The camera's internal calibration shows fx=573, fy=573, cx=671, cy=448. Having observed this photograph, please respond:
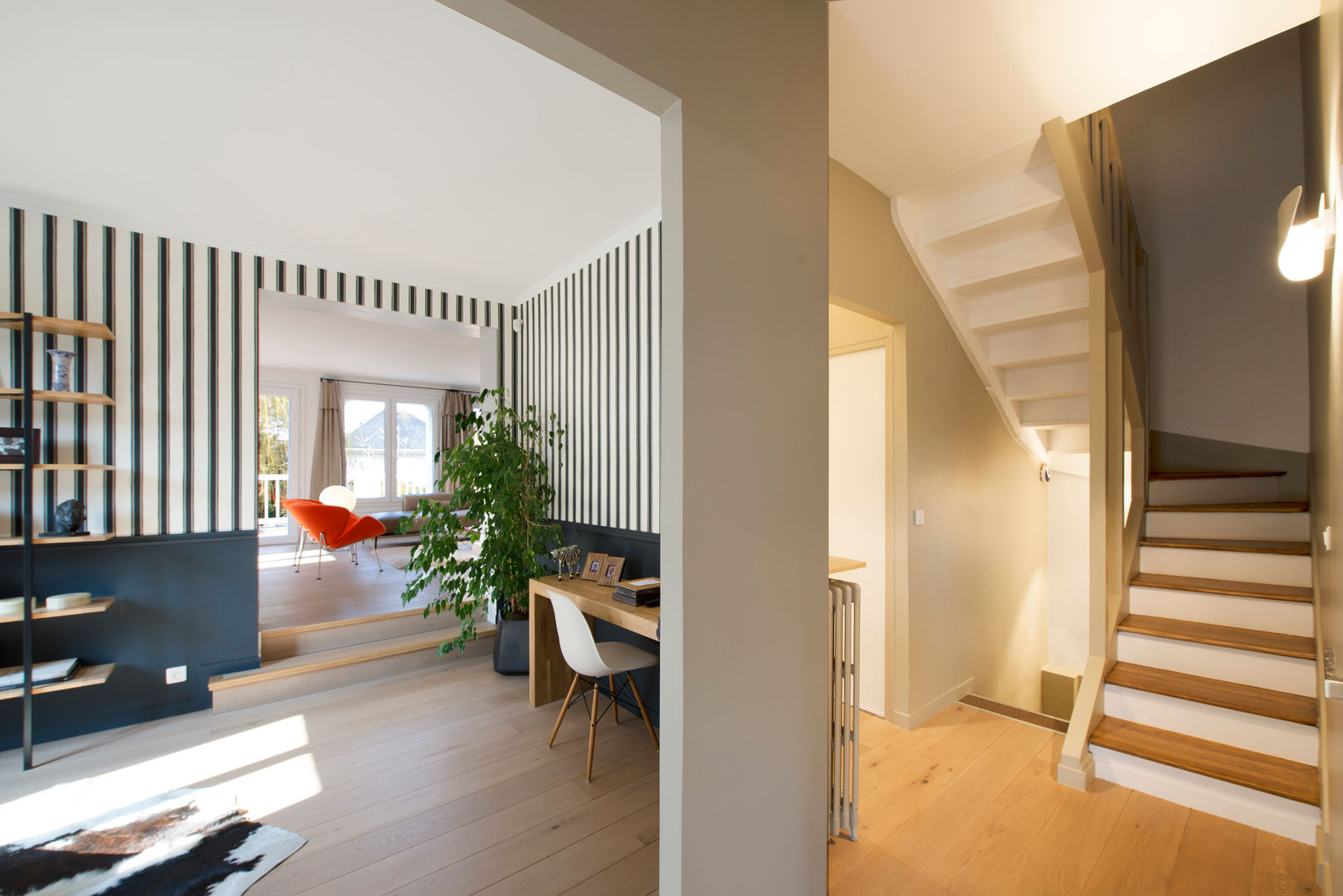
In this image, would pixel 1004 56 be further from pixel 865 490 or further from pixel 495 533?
pixel 495 533

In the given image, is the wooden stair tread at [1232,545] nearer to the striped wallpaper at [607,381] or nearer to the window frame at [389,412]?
the striped wallpaper at [607,381]

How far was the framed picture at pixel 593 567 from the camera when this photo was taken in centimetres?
321

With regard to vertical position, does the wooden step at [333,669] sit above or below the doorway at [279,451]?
below

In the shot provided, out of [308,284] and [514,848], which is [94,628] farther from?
[514,848]

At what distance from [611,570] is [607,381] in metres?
1.11

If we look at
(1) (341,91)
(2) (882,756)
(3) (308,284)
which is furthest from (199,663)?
(2) (882,756)

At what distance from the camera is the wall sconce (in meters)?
1.31

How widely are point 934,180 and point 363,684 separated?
427 centimetres

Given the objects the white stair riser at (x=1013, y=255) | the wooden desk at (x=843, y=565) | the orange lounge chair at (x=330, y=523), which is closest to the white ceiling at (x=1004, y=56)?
the white stair riser at (x=1013, y=255)

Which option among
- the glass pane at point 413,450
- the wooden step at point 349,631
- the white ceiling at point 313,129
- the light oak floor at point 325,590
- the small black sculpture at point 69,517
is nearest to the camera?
the white ceiling at point 313,129

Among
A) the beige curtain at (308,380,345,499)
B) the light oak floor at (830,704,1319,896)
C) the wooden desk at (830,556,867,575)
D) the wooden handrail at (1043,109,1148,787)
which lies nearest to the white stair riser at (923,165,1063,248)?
the wooden handrail at (1043,109,1148,787)

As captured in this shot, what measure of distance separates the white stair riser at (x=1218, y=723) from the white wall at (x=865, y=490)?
1034mm

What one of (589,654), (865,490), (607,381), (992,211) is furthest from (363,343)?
(992,211)

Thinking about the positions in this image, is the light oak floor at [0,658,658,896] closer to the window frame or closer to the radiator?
the radiator
